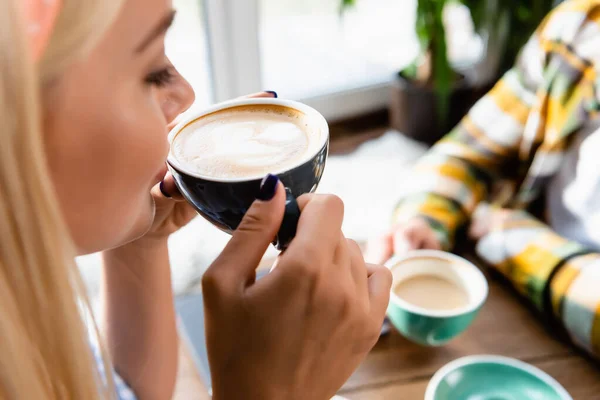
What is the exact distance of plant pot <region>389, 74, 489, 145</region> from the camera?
157 cm

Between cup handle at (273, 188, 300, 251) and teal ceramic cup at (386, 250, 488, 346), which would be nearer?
cup handle at (273, 188, 300, 251)

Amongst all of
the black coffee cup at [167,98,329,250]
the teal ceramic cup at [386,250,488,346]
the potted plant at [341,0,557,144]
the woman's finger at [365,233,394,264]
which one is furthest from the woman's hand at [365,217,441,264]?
the potted plant at [341,0,557,144]

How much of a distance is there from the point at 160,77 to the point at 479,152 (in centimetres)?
73

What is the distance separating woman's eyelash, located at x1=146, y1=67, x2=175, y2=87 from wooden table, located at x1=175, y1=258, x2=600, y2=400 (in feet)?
1.23

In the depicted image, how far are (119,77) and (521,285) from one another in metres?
0.60

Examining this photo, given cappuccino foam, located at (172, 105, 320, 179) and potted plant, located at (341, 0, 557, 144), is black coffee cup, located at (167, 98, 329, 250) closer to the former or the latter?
cappuccino foam, located at (172, 105, 320, 179)

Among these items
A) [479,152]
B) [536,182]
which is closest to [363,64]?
[479,152]

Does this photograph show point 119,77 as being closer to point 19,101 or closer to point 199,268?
point 19,101

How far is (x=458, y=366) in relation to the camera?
0.60 meters

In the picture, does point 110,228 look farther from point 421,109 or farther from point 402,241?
point 421,109

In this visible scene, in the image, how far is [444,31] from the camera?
1.47 metres

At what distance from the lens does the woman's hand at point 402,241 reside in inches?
32.6

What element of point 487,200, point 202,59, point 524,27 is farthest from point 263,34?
point 487,200

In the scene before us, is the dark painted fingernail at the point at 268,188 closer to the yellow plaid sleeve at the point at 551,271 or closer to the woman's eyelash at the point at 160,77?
the woman's eyelash at the point at 160,77
